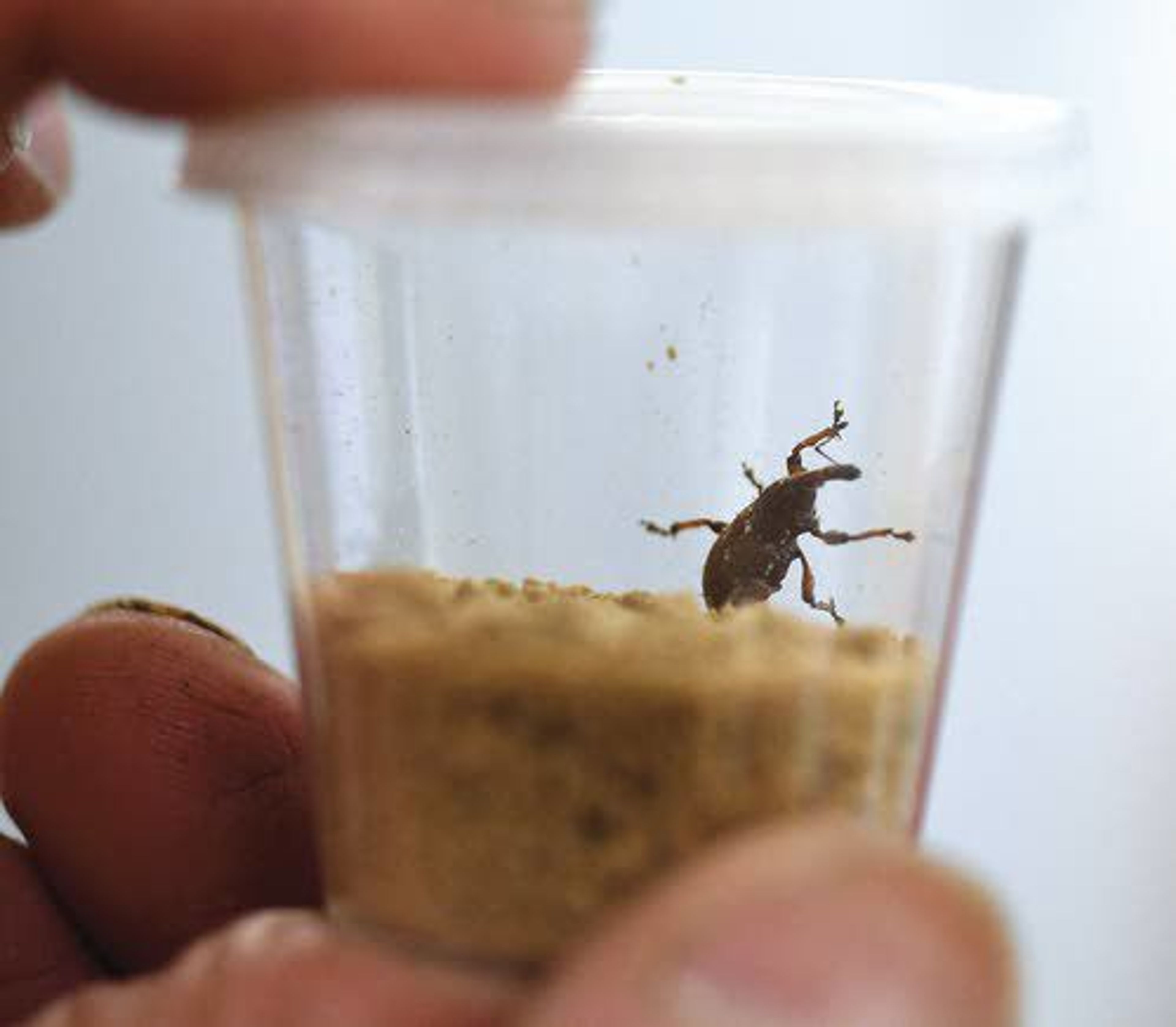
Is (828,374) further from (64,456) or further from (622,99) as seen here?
(64,456)

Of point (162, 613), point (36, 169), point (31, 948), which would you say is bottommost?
point (31, 948)

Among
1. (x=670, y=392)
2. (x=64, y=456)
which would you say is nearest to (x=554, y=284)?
(x=670, y=392)

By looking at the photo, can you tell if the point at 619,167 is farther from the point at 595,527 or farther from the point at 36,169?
the point at 36,169

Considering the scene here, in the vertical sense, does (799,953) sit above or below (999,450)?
above

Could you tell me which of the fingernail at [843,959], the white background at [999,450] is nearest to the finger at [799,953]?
the fingernail at [843,959]

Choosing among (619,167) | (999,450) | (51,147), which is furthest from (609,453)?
(999,450)

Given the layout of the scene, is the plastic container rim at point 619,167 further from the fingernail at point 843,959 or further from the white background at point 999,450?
the white background at point 999,450
